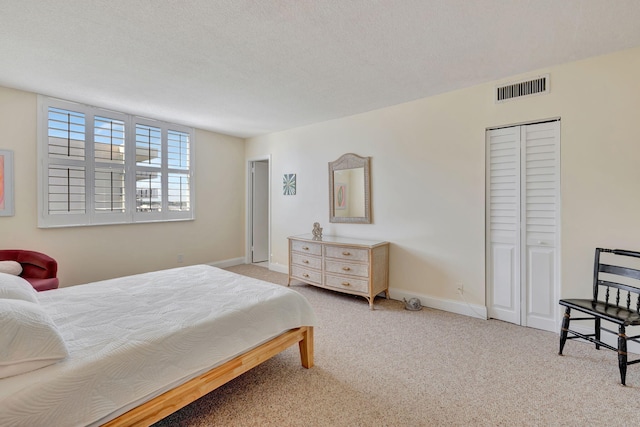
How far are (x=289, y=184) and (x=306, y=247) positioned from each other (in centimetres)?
141

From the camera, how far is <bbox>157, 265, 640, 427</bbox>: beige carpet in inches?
65.1

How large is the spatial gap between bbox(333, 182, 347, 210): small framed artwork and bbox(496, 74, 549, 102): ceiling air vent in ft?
7.07

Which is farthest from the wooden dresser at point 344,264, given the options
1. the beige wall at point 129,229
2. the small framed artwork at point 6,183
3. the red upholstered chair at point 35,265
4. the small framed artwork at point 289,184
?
the small framed artwork at point 6,183

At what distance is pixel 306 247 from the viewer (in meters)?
4.07

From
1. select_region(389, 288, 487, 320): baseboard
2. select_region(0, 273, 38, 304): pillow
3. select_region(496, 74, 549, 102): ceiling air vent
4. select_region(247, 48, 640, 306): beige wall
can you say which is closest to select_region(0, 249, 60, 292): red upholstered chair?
select_region(0, 273, 38, 304): pillow

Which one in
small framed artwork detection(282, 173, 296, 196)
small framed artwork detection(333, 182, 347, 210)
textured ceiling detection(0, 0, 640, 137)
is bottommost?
small framed artwork detection(333, 182, 347, 210)

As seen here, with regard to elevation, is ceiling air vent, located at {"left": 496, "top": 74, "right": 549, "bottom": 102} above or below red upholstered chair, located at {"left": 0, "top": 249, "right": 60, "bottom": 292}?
above

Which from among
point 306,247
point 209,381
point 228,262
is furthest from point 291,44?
point 228,262

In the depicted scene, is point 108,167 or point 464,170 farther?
point 108,167

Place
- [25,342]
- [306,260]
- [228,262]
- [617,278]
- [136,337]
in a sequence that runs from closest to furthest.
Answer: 1. [25,342]
2. [136,337]
3. [617,278]
4. [306,260]
5. [228,262]

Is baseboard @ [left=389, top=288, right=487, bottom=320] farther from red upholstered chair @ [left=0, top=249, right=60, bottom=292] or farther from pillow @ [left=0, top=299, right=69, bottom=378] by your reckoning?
red upholstered chair @ [left=0, top=249, right=60, bottom=292]

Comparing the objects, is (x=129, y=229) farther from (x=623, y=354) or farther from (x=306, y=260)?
(x=623, y=354)

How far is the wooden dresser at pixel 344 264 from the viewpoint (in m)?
3.45

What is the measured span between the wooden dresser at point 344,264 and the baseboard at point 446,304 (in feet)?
0.57
